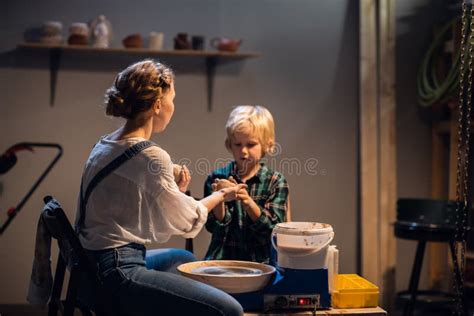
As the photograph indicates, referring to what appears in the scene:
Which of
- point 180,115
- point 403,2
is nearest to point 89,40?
point 180,115

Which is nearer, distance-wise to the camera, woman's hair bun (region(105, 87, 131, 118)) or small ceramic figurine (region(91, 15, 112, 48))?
woman's hair bun (region(105, 87, 131, 118))

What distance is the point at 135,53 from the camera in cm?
405

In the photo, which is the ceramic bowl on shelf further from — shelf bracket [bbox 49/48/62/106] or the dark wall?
shelf bracket [bbox 49/48/62/106]

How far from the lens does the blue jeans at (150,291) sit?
187 centimetres

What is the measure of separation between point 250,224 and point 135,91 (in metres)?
0.83

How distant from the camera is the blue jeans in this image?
187 centimetres

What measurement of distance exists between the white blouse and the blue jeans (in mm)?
48

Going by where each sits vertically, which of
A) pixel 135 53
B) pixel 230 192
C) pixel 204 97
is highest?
pixel 135 53

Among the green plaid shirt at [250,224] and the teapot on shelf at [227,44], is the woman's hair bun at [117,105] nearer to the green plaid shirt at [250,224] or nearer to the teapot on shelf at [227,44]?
the green plaid shirt at [250,224]

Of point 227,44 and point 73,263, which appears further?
point 227,44

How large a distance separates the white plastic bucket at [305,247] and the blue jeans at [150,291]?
0.27 metres

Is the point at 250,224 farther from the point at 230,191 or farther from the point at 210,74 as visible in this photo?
the point at 210,74

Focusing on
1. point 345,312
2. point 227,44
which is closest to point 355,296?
point 345,312

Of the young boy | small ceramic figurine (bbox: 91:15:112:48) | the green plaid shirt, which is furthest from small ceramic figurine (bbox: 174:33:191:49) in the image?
the green plaid shirt
